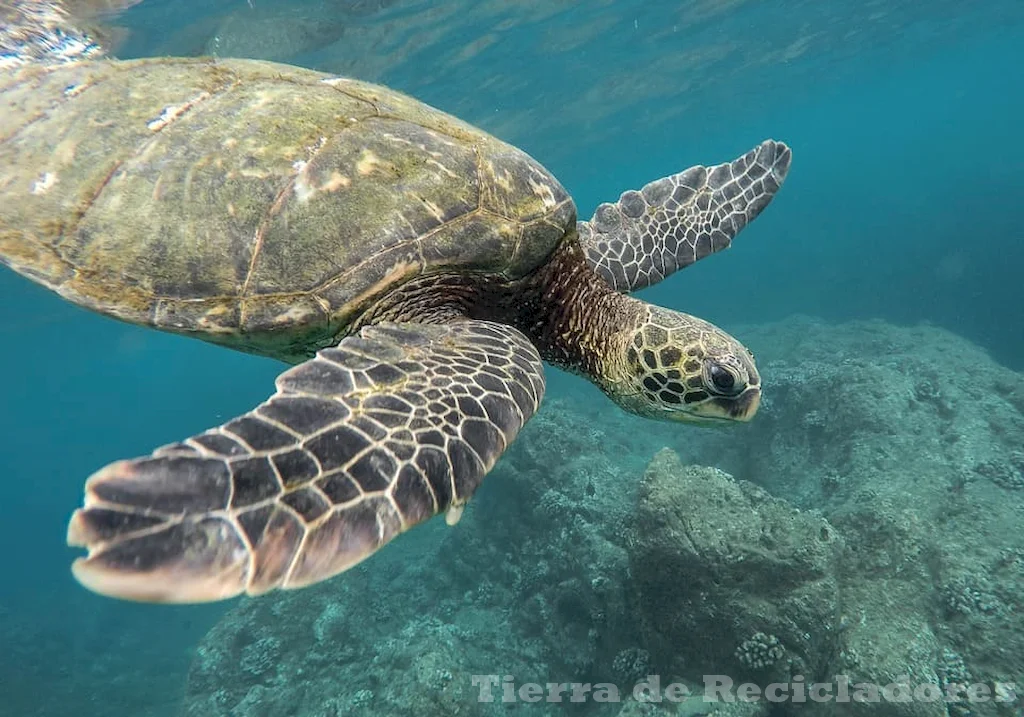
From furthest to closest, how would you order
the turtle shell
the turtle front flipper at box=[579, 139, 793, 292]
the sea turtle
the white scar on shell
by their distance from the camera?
1. the turtle front flipper at box=[579, 139, 793, 292]
2. the white scar on shell
3. the turtle shell
4. the sea turtle

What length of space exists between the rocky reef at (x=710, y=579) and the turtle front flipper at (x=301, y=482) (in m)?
4.13

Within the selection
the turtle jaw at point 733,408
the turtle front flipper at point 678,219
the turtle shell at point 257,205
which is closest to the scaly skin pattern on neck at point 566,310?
the turtle shell at point 257,205

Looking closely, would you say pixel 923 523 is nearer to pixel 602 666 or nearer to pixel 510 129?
pixel 602 666

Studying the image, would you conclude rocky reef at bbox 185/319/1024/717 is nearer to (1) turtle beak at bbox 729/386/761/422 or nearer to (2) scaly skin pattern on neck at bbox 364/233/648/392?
(1) turtle beak at bbox 729/386/761/422

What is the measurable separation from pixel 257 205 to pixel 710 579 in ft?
16.5

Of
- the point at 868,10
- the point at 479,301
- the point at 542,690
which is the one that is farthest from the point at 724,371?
the point at 868,10

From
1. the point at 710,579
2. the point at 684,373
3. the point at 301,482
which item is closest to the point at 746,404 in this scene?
the point at 684,373

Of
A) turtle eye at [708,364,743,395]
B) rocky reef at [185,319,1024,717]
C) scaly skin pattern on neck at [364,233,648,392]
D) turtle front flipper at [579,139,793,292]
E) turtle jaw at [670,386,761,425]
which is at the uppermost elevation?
turtle front flipper at [579,139,793,292]

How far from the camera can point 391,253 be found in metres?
2.81

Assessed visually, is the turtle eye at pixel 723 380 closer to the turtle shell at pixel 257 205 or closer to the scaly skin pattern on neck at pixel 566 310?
the scaly skin pattern on neck at pixel 566 310

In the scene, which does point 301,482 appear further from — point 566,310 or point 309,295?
point 566,310

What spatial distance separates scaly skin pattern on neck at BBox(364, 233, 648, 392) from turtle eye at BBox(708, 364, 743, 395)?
595mm

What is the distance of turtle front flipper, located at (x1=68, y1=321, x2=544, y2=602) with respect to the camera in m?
1.41

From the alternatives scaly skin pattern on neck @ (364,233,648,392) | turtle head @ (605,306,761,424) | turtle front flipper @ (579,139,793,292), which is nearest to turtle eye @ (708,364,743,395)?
turtle head @ (605,306,761,424)
